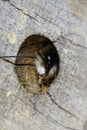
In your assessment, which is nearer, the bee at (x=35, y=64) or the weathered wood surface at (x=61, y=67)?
the weathered wood surface at (x=61, y=67)

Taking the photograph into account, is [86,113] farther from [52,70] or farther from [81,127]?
[52,70]

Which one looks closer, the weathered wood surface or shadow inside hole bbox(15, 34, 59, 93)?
the weathered wood surface

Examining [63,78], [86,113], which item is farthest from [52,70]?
[86,113]

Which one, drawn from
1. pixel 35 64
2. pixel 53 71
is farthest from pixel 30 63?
pixel 53 71

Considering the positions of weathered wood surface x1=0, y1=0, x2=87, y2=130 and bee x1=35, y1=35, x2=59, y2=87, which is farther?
bee x1=35, y1=35, x2=59, y2=87

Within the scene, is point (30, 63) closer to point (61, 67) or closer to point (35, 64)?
point (35, 64)
